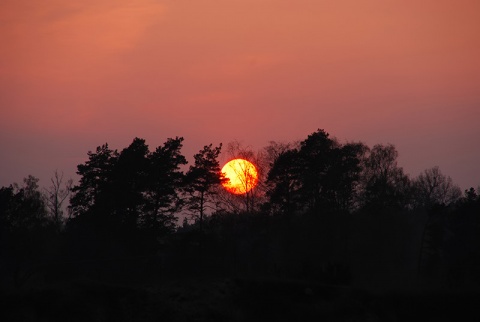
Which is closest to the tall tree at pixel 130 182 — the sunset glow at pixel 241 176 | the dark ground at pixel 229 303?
the dark ground at pixel 229 303

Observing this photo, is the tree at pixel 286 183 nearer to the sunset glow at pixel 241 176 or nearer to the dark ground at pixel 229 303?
the sunset glow at pixel 241 176

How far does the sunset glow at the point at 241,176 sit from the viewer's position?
88250mm

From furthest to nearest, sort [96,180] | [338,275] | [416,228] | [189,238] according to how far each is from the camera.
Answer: [416,228]
[96,180]
[189,238]
[338,275]

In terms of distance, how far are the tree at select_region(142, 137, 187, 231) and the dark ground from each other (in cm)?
1159

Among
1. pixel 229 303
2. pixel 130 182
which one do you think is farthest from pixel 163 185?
pixel 229 303

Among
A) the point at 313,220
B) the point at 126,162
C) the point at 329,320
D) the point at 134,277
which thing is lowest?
the point at 329,320

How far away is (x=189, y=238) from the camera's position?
67.1 meters

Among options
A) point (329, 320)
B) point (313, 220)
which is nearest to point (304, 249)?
point (313, 220)

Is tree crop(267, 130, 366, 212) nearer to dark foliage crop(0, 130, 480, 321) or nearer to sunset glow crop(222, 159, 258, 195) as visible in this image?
dark foliage crop(0, 130, 480, 321)

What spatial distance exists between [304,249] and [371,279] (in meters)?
6.04

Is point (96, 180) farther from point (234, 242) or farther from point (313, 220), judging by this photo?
point (313, 220)

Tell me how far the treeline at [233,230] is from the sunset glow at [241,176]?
196 centimetres

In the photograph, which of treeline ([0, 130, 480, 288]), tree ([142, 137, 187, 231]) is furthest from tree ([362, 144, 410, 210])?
tree ([142, 137, 187, 231])

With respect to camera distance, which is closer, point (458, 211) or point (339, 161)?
point (458, 211)
